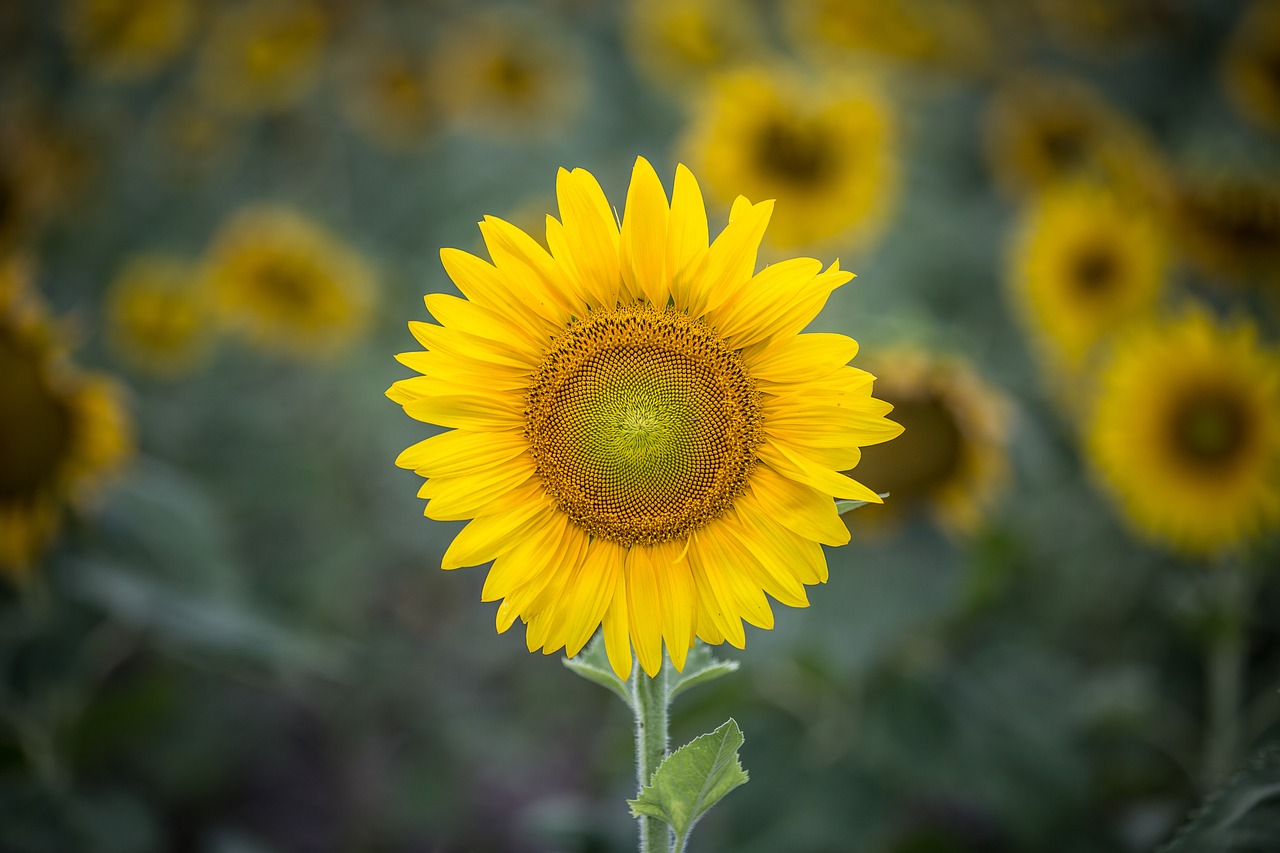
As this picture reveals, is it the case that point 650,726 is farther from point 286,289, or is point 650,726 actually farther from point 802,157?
point 286,289

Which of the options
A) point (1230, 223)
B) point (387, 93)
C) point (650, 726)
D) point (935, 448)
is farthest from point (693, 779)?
point (387, 93)

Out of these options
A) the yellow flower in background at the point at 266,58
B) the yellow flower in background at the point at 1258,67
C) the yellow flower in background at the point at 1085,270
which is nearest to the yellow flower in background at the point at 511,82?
the yellow flower in background at the point at 266,58

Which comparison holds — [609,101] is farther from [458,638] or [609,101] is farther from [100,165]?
[458,638]

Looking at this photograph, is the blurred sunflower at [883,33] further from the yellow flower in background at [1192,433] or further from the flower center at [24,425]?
the flower center at [24,425]

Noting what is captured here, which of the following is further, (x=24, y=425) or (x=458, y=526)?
(x=458, y=526)

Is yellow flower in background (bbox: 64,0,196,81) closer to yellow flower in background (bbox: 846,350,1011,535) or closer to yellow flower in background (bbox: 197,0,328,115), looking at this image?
yellow flower in background (bbox: 197,0,328,115)
